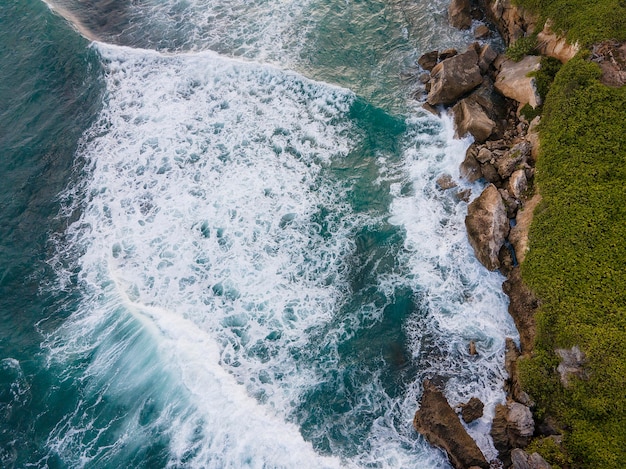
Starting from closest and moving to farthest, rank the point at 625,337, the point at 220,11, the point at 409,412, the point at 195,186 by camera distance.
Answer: the point at 625,337
the point at 409,412
the point at 195,186
the point at 220,11

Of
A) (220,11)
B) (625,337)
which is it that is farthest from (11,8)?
(625,337)

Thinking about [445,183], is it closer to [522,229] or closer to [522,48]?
[522,229]

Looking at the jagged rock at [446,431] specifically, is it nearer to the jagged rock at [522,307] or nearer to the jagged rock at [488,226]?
the jagged rock at [522,307]

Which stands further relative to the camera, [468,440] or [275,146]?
[275,146]

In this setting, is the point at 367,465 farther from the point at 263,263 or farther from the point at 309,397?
the point at 263,263

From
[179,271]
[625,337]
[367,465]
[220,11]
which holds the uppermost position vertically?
[220,11]

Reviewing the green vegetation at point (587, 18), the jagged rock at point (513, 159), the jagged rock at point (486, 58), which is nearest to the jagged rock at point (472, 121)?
the jagged rock at point (513, 159)
